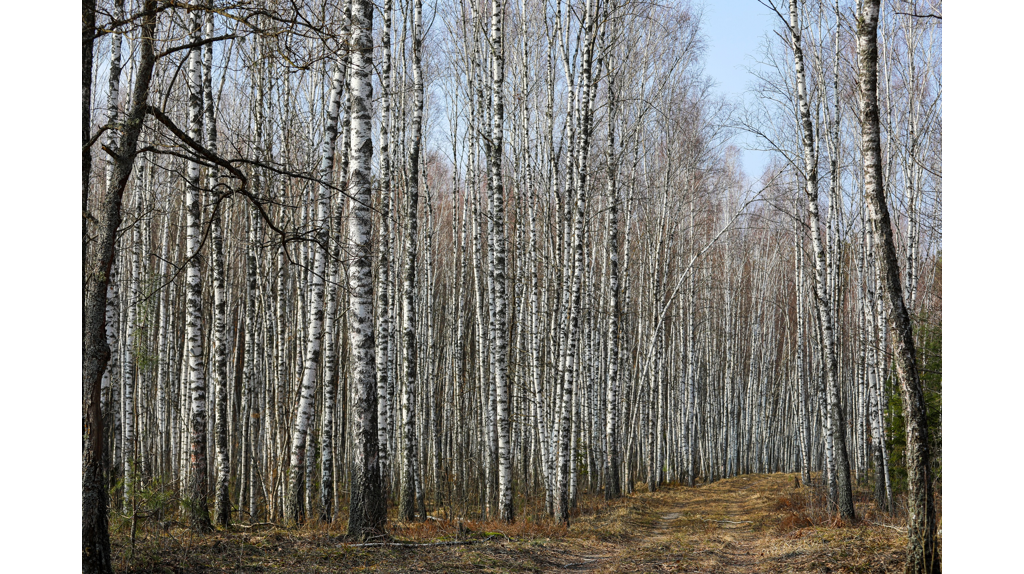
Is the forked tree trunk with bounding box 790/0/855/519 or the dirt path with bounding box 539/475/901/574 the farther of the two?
the forked tree trunk with bounding box 790/0/855/519

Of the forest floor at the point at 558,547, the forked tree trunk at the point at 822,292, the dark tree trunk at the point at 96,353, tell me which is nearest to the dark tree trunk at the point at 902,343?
the forest floor at the point at 558,547

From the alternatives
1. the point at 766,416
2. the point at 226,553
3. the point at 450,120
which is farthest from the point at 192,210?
the point at 766,416

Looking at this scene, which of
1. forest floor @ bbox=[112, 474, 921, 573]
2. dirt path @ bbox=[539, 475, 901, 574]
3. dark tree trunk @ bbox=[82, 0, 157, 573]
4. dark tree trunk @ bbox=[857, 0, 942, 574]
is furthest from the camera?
dirt path @ bbox=[539, 475, 901, 574]

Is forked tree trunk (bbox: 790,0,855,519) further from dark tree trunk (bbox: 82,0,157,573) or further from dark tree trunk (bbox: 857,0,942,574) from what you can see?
dark tree trunk (bbox: 82,0,157,573)

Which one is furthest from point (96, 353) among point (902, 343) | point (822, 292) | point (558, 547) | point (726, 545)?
point (822, 292)

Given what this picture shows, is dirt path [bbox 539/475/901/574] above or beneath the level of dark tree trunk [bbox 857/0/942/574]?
beneath

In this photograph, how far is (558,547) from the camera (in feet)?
26.1

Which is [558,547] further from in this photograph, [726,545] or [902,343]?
[902,343]

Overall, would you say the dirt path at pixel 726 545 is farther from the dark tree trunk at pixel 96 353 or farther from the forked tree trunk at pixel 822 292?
the dark tree trunk at pixel 96 353

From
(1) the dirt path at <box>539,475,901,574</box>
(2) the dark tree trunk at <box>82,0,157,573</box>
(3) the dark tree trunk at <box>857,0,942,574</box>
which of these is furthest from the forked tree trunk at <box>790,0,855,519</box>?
Result: (2) the dark tree trunk at <box>82,0,157,573</box>

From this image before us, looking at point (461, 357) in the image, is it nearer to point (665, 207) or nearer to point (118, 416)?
point (665, 207)

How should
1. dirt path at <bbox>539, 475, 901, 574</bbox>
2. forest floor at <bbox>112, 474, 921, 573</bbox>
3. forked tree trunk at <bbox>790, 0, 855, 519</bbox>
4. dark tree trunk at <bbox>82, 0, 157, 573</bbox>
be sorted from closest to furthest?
dark tree trunk at <bbox>82, 0, 157, 573</bbox>, forest floor at <bbox>112, 474, 921, 573</bbox>, dirt path at <bbox>539, 475, 901, 574</bbox>, forked tree trunk at <bbox>790, 0, 855, 519</bbox>

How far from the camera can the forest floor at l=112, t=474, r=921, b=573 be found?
5.58 m

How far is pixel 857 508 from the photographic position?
38.5ft
